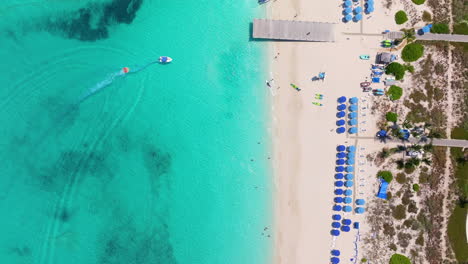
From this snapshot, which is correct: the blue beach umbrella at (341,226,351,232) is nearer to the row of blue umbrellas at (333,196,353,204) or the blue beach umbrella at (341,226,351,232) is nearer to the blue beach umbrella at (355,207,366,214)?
the blue beach umbrella at (355,207,366,214)

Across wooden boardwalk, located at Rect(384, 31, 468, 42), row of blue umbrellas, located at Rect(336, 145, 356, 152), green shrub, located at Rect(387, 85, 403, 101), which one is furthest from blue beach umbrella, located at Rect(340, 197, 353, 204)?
wooden boardwalk, located at Rect(384, 31, 468, 42)

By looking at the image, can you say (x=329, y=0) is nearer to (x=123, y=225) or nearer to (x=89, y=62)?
(x=89, y=62)

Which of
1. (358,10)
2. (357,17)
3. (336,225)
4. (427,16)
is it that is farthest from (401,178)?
(358,10)

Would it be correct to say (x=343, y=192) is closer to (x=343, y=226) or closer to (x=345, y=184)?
(x=345, y=184)

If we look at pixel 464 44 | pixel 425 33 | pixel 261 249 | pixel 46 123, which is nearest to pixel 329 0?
pixel 425 33

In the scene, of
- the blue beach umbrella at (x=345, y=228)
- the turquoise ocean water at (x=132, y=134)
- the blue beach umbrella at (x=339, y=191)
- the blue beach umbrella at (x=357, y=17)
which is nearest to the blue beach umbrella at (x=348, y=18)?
the blue beach umbrella at (x=357, y=17)

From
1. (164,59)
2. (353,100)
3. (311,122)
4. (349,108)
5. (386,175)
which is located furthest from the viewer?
(311,122)

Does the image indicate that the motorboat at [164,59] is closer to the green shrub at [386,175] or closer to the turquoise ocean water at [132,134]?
the turquoise ocean water at [132,134]
